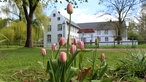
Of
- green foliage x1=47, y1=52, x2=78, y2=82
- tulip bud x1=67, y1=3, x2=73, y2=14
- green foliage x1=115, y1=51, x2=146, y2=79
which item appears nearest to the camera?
tulip bud x1=67, y1=3, x2=73, y2=14

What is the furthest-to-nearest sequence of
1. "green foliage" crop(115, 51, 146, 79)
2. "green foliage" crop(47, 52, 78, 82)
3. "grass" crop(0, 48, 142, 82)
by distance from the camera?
"green foliage" crop(115, 51, 146, 79)
"grass" crop(0, 48, 142, 82)
"green foliage" crop(47, 52, 78, 82)

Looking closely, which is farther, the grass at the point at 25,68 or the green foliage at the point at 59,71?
the grass at the point at 25,68

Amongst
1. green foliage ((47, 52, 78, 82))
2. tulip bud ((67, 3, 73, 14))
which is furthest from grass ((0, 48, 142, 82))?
tulip bud ((67, 3, 73, 14))

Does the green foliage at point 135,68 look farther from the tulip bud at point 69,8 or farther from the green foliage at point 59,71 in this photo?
the tulip bud at point 69,8

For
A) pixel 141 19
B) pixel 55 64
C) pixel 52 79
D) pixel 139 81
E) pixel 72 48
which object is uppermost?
pixel 141 19

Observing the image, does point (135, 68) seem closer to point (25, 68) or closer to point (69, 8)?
point (25, 68)

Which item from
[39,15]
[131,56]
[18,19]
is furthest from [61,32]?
[131,56]

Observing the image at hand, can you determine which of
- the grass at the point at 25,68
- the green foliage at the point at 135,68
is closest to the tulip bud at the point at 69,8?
the grass at the point at 25,68

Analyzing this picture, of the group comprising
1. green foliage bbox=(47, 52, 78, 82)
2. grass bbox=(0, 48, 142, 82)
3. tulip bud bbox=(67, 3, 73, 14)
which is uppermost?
tulip bud bbox=(67, 3, 73, 14)

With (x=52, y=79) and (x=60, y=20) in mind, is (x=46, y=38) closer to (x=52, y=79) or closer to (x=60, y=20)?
(x=60, y=20)

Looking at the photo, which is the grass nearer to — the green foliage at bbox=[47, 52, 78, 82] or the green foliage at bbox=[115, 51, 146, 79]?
the green foliage at bbox=[47, 52, 78, 82]

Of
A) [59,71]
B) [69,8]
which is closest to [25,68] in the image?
[59,71]

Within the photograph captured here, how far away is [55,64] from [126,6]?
→ 34.9 meters

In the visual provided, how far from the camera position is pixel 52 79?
1808mm
